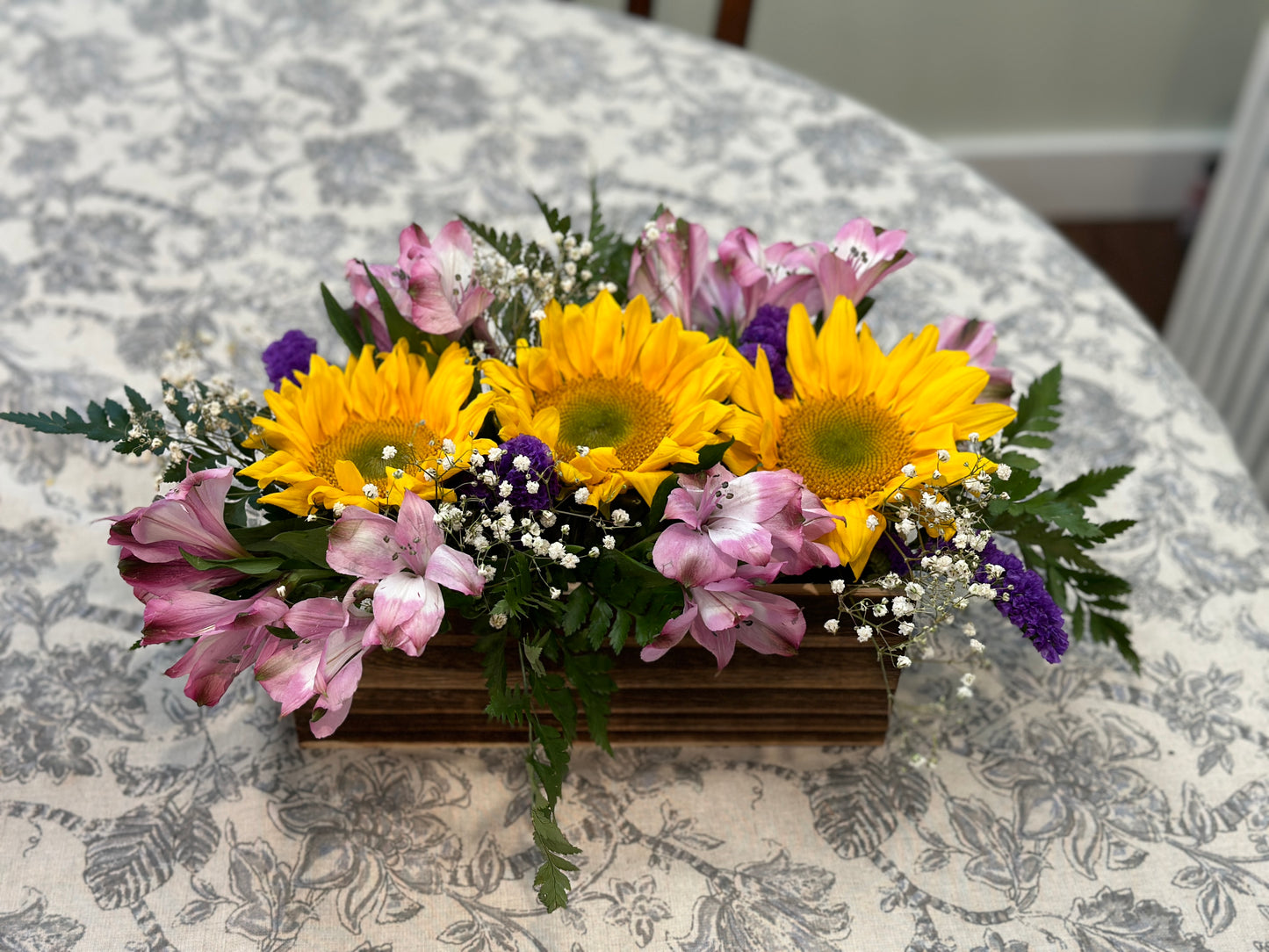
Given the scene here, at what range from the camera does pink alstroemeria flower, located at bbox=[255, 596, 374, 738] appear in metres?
0.58

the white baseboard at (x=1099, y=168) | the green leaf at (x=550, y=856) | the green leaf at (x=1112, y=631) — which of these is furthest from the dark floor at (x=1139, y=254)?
the green leaf at (x=550, y=856)

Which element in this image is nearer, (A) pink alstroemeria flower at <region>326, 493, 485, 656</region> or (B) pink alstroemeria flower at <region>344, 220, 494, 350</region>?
(A) pink alstroemeria flower at <region>326, 493, 485, 656</region>

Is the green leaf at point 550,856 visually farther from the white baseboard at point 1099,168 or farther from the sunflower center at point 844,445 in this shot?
the white baseboard at point 1099,168

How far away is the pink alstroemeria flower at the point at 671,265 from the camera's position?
2.38 ft

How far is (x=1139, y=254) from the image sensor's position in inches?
95.7

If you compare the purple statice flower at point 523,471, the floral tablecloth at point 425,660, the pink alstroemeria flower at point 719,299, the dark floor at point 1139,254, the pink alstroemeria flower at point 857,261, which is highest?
the pink alstroemeria flower at point 857,261

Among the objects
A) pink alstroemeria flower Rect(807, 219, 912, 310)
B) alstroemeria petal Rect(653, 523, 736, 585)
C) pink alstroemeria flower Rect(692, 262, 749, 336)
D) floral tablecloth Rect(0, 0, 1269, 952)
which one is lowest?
floral tablecloth Rect(0, 0, 1269, 952)

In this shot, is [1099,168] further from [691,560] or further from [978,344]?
[691,560]

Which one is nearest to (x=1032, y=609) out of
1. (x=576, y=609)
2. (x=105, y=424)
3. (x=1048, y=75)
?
(x=576, y=609)

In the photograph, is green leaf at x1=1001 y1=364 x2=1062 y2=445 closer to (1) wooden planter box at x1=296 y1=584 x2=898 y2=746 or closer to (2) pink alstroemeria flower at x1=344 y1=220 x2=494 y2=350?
(1) wooden planter box at x1=296 y1=584 x2=898 y2=746

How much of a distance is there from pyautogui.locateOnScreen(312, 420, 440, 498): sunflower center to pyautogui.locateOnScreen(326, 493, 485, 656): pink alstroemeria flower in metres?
0.06

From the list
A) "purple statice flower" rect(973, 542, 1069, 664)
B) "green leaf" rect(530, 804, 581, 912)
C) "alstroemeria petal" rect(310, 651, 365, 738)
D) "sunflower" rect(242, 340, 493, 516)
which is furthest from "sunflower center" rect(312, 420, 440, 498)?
"purple statice flower" rect(973, 542, 1069, 664)

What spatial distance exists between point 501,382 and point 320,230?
58cm

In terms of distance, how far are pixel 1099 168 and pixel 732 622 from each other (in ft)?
7.40
